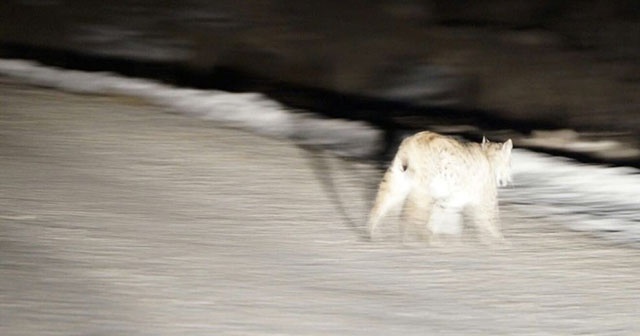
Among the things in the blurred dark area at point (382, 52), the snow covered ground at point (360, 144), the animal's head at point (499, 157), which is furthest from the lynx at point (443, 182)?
the blurred dark area at point (382, 52)

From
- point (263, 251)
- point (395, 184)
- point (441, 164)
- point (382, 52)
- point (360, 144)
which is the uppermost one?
point (382, 52)

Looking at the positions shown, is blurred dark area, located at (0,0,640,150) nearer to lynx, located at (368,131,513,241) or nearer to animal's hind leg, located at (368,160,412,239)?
lynx, located at (368,131,513,241)

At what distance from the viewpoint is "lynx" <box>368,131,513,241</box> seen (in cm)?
833

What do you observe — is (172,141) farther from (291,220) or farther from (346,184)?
(291,220)

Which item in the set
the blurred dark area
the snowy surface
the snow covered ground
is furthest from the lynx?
the blurred dark area

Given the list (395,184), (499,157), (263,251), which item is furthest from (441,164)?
(263,251)

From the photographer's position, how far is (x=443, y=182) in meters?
8.41

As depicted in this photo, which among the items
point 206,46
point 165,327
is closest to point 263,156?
point 165,327

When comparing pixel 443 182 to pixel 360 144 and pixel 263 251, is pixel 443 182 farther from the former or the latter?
pixel 360 144

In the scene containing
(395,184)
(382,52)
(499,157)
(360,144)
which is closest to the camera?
(395,184)

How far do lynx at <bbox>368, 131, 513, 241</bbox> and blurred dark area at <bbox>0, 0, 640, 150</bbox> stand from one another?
5.83 metres

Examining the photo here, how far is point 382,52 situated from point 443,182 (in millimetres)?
13914

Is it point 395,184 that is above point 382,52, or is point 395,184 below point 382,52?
below

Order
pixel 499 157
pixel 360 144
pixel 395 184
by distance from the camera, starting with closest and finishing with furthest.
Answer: pixel 395 184 → pixel 499 157 → pixel 360 144
